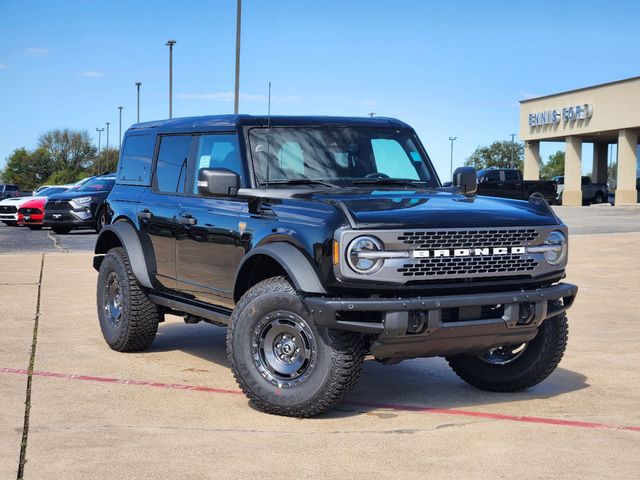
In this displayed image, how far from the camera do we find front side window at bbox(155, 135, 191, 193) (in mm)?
7867

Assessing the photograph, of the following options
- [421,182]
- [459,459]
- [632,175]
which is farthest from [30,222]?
[632,175]

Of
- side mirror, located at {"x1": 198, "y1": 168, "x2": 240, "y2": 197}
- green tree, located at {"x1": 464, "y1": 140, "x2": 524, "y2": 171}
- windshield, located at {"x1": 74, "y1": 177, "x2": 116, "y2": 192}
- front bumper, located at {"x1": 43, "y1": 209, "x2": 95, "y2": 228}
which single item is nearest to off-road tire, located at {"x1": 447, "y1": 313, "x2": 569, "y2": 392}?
side mirror, located at {"x1": 198, "y1": 168, "x2": 240, "y2": 197}

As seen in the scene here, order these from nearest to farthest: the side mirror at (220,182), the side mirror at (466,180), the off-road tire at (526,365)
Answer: the side mirror at (220,182) → the off-road tire at (526,365) → the side mirror at (466,180)

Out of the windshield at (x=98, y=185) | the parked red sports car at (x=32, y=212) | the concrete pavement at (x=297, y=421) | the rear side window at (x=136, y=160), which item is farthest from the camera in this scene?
the parked red sports car at (x=32, y=212)

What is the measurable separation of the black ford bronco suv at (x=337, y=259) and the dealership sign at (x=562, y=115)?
2013 inches

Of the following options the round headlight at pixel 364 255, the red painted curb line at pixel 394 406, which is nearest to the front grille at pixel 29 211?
the red painted curb line at pixel 394 406

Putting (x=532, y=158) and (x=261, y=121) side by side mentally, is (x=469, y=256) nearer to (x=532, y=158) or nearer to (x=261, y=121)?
(x=261, y=121)

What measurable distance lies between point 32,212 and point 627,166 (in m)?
35.1

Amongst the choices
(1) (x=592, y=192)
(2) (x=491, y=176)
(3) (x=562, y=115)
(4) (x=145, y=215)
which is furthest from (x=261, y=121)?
(1) (x=592, y=192)

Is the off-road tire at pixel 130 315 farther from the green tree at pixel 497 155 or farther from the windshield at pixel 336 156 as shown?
the green tree at pixel 497 155

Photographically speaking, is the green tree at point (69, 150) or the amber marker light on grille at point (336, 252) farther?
the green tree at point (69, 150)

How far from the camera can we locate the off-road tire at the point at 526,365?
681 cm

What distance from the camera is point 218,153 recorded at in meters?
7.39

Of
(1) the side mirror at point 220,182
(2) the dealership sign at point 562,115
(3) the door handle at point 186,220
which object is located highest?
(2) the dealership sign at point 562,115
